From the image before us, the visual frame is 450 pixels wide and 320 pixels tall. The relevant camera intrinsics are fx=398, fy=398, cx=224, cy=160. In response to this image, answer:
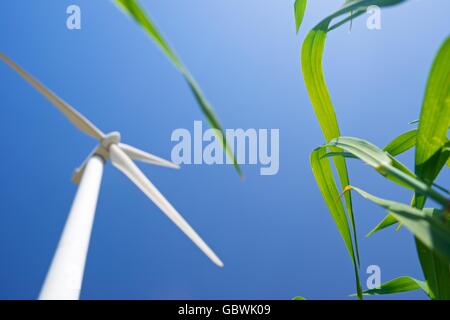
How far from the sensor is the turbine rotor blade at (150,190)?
123 centimetres

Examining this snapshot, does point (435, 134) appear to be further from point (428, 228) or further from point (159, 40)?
point (159, 40)

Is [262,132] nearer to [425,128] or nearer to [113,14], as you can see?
[113,14]

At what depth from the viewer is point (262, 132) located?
668cm

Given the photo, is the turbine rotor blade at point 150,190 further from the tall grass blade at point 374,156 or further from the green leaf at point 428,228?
the green leaf at point 428,228

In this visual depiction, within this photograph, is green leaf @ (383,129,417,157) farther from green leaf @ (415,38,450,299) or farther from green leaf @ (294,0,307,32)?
green leaf @ (294,0,307,32)

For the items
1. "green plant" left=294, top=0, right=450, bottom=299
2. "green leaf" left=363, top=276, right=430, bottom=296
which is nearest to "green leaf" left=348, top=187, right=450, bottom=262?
"green plant" left=294, top=0, right=450, bottom=299

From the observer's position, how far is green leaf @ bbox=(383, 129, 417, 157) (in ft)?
1.85

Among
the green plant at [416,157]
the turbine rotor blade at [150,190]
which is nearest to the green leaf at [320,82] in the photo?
the green plant at [416,157]

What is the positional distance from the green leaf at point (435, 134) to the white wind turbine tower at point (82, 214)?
247 mm

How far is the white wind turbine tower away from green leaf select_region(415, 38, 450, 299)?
0.25 metres

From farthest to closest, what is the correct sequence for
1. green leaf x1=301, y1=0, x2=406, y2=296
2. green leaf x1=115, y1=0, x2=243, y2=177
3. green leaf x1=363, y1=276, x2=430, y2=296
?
green leaf x1=363, y1=276, x2=430, y2=296, green leaf x1=301, y1=0, x2=406, y2=296, green leaf x1=115, y1=0, x2=243, y2=177

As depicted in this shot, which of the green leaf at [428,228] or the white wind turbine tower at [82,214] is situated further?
the white wind turbine tower at [82,214]
